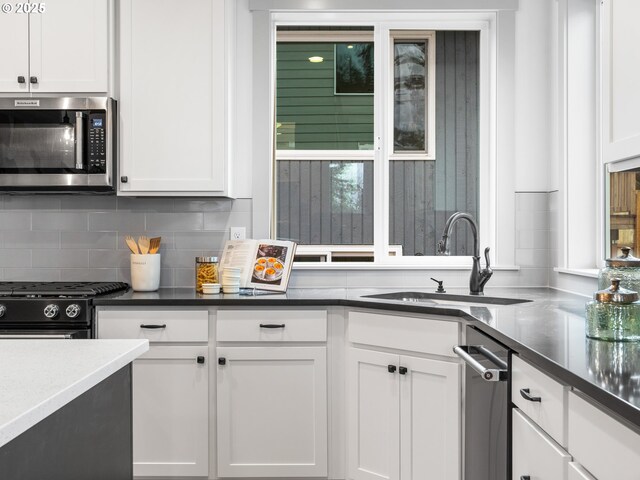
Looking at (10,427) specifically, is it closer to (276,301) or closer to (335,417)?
(276,301)

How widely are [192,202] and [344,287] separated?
0.92 metres

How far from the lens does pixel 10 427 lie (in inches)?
34.0

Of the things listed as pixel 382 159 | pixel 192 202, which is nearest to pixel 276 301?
pixel 192 202

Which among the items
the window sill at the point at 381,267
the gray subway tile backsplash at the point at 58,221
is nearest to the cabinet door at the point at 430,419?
the window sill at the point at 381,267

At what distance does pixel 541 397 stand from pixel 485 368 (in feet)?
0.95

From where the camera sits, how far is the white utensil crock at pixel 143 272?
297 centimetres

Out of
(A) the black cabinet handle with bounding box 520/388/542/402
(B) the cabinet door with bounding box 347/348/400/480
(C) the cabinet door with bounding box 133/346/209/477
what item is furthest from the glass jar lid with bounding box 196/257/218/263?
(A) the black cabinet handle with bounding box 520/388/542/402

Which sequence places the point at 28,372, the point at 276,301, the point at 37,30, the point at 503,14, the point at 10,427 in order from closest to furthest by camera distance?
the point at 10,427 → the point at 28,372 → the point at 276,301 → the point at 37,30 → the point at 503,14

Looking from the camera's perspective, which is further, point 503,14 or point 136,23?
point 503,14

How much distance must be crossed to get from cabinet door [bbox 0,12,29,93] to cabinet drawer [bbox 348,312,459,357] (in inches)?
75.9

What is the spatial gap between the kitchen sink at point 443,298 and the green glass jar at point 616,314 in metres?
1.15

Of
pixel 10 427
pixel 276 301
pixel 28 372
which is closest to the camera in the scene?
pixel 10 427

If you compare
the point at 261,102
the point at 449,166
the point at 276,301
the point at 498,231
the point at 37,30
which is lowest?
the point at 276,301

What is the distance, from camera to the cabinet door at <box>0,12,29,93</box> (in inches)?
113
